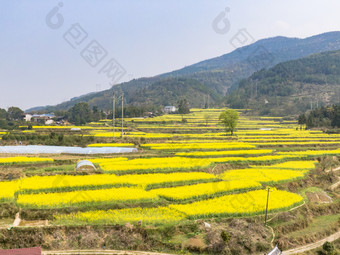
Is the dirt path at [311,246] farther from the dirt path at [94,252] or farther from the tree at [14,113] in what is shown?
the tree at [14,113]

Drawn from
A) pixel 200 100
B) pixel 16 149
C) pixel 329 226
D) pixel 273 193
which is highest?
pixel 200 100

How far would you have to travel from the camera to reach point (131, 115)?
95.1 metres

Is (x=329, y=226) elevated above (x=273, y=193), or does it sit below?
below

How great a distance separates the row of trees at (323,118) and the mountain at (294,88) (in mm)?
23783

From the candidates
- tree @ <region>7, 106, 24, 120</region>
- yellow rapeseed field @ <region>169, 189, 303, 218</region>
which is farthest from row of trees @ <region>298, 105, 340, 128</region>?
tree @ <region>7, 106, 24, 120</region>

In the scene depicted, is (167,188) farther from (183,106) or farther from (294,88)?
(294,88)

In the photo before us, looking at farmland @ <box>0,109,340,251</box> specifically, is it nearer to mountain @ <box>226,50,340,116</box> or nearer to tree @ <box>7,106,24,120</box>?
tree @ <box>7,106,24,120</box>

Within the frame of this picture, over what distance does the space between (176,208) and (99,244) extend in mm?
5929

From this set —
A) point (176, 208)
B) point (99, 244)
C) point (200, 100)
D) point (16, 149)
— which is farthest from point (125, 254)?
point (200, 100)

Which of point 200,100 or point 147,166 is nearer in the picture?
point 147,166

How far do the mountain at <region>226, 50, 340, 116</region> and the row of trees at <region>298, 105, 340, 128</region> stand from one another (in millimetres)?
23783

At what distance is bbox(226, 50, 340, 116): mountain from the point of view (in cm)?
11838

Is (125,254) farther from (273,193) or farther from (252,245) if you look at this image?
(273,193)

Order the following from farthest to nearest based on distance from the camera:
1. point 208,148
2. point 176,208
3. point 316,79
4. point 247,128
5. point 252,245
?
point 316,79 → point 247,128 → point 208,148 → point 176,208 → point 252,245
